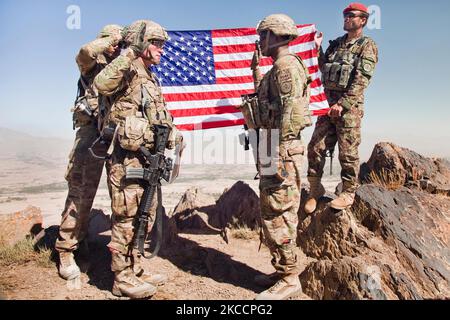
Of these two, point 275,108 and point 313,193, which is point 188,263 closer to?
point 313,193

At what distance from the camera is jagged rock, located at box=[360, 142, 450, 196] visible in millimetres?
7438

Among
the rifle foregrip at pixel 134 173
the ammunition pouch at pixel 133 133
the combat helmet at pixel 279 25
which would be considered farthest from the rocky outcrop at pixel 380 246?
the combat helmet at pixel 279 25

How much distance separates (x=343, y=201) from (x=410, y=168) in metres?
2.97

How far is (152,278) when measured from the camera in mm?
4746

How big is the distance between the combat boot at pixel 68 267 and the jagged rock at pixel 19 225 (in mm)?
1549

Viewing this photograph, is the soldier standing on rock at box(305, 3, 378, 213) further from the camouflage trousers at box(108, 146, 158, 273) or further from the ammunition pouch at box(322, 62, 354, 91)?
the camouflage trousers at box(108, 146, 158, 273)

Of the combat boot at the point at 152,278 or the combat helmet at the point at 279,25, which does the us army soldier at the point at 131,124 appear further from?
the combat helmet at the point at 279,25

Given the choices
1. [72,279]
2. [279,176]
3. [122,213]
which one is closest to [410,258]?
[279,176]

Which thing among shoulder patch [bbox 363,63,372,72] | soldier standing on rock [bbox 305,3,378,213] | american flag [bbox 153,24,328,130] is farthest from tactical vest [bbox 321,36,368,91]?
american flag [bbox 153,24,328,130]

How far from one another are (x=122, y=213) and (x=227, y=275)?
194 centimetres

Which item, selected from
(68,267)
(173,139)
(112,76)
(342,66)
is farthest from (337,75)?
(68,267)

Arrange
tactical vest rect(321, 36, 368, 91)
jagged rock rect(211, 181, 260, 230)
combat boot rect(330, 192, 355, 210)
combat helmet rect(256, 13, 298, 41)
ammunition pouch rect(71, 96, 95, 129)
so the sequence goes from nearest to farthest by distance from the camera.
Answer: combat helmet rect(256, 13, 298, 41) → ammunition pouch rect(71, 96, 95, 129) → combat boot rect(330, 192, 355, 210) → tactical vest rect(321, 36, 368, 91) → jagged rock rect(211, 181, 260, 230)
